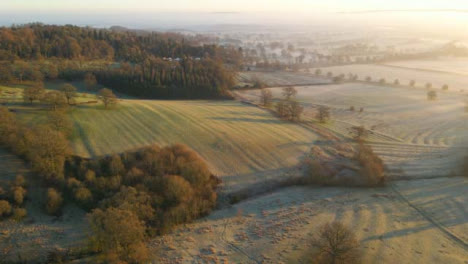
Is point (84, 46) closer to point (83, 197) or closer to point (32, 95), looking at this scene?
point (32, 95)

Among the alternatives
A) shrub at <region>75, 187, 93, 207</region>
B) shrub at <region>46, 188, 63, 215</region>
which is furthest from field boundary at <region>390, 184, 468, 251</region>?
shrub at <region>46, 188, 63, 215</region>

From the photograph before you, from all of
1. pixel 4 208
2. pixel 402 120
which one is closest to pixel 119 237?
pixel 4 208

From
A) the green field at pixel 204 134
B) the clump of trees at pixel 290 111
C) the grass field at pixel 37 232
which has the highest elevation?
the clump of trees at pixel 290 111

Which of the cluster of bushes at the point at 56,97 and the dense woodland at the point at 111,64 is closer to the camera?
the cluster of bushes at the point at 56,97

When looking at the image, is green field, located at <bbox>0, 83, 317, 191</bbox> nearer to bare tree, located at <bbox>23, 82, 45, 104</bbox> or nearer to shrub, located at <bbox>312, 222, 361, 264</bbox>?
bare tree, located at <bbox>23, 82, 45, 104</bbox>

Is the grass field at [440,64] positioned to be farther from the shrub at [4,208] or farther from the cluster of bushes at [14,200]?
the shrub at [4,208]

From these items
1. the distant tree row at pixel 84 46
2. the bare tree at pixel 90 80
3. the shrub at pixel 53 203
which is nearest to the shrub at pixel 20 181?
the shrub at pixel 53 203
